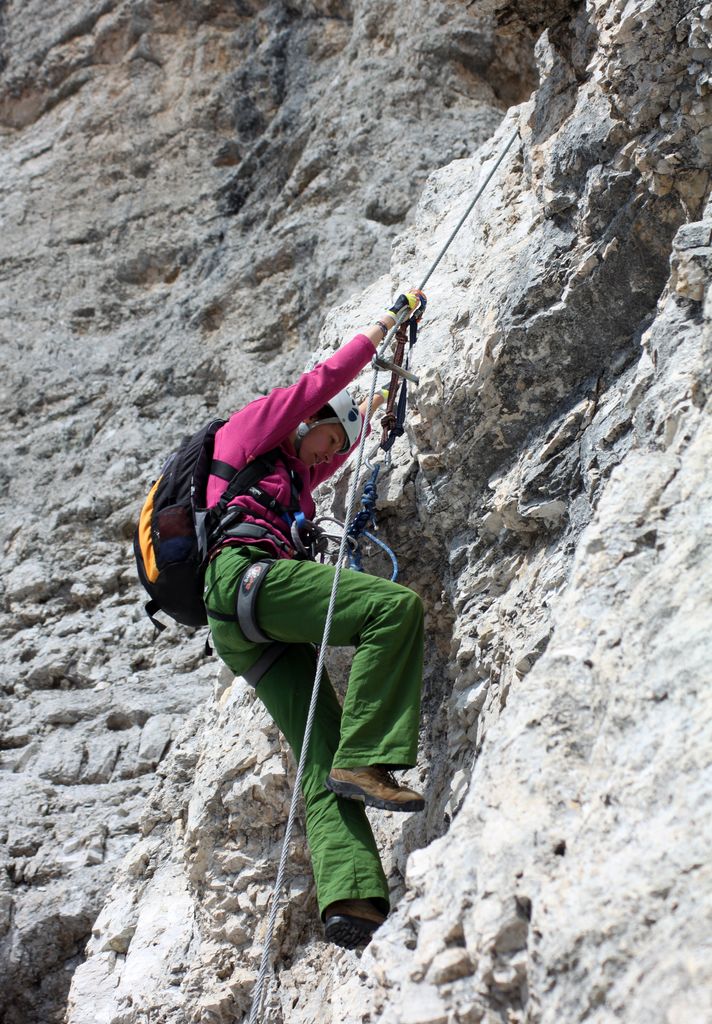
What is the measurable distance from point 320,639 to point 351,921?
3.23 ft

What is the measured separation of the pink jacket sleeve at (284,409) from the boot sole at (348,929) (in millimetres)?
1866

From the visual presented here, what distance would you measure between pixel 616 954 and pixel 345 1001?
4.37ft

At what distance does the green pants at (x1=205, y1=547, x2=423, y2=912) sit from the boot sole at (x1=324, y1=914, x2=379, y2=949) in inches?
2.6

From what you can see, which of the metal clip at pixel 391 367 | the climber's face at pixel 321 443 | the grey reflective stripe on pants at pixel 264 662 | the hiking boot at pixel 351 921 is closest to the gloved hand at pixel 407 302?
the metal clip at pixel 391 367

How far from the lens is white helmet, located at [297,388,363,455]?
4652 millimetres

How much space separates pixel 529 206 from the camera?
16.1ft

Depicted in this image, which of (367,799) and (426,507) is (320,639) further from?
(426,507)

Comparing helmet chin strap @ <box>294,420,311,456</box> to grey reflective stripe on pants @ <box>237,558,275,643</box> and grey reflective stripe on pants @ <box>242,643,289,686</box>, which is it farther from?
grey reflective stripe on pants @ <box>242,643,289,686</box>

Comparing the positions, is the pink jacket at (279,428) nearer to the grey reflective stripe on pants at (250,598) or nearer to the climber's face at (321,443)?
the climber's face at (321,443)

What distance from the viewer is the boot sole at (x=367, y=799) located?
3404mm

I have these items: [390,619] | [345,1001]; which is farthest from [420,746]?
[345,1001]

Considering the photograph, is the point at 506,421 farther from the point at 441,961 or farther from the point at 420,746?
the point at 441,961

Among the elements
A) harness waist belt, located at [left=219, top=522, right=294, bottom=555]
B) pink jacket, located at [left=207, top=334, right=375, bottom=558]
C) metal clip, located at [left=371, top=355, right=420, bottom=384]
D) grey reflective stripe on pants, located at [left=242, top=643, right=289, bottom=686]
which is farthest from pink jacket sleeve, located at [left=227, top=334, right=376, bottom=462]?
grey reflective stripe on pants, located at [left=242, top=643, right=289, bottom=686]

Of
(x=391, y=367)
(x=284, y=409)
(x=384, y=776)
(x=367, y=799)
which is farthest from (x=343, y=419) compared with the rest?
(x=367, y=799)
